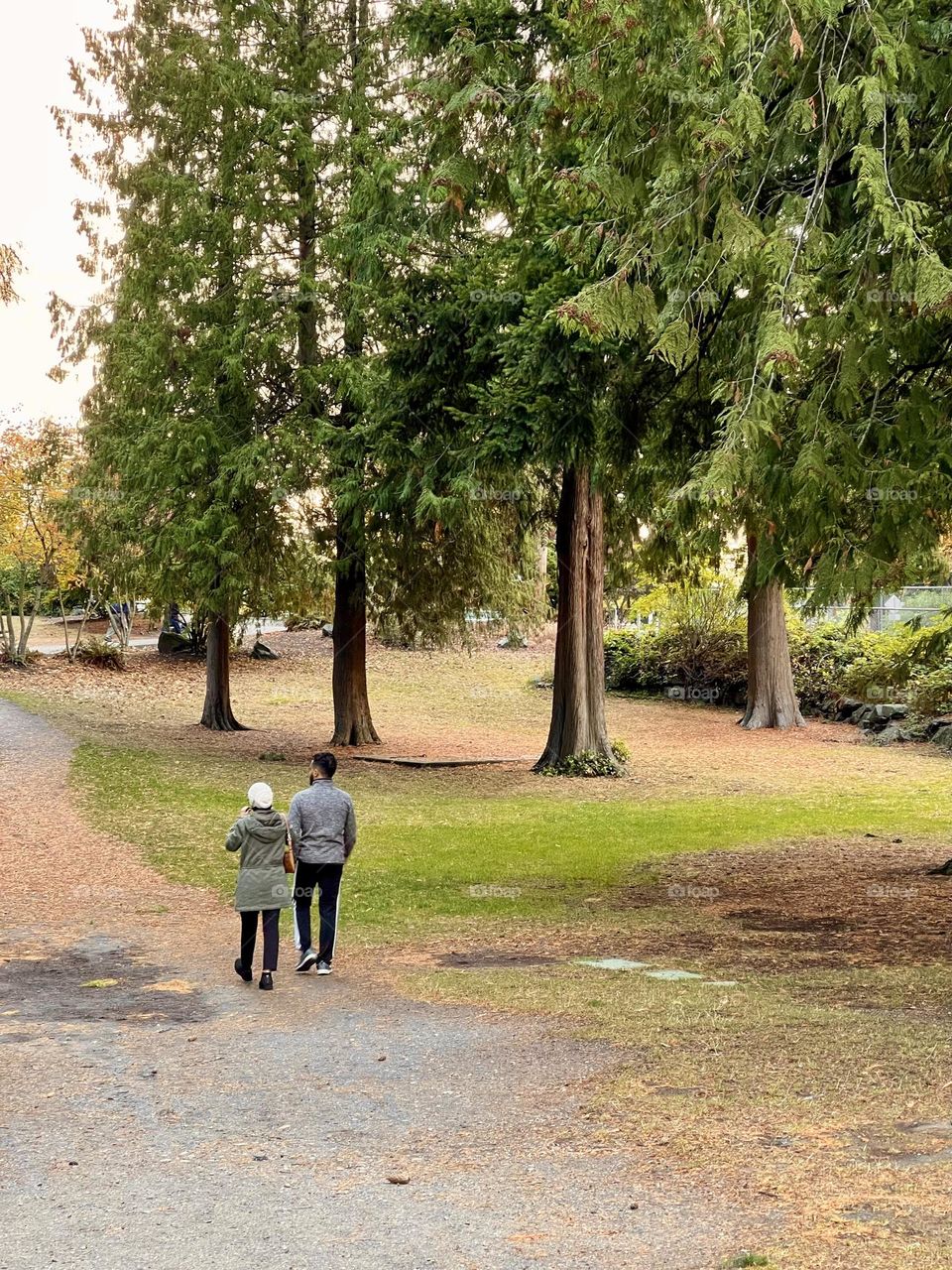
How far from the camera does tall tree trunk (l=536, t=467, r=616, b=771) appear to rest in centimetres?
2195

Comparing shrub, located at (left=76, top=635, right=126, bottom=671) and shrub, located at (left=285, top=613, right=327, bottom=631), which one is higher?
shrub, located at (left=285, top=613, right=327, bottom=631)

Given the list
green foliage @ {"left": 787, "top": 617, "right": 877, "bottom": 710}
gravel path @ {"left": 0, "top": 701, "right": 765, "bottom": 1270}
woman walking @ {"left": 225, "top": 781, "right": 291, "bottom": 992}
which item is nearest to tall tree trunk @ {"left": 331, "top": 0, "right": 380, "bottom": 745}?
green foliage @ {"left": 787, "top": 617, "right": 877, "bottom": 710}

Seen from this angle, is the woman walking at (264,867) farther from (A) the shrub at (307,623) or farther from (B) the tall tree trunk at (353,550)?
(A) the shrub at (307,623)

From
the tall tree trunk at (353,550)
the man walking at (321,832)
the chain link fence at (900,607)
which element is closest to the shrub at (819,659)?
the chain link fence at (900,607)

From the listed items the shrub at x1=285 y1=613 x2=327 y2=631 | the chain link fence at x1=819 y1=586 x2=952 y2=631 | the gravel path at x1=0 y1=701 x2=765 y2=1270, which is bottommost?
the gravel path at x1=0 y1=701 x2=765 y2=1270

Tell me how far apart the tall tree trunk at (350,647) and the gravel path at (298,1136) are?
1339cm

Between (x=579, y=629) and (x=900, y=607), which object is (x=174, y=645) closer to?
(x=900, y=607)

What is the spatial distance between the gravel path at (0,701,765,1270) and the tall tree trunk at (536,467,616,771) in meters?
12.4

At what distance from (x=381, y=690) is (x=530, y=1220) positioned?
31.1 metres

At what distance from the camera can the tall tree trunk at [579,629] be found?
2195 cm

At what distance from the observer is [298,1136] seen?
6039 mm

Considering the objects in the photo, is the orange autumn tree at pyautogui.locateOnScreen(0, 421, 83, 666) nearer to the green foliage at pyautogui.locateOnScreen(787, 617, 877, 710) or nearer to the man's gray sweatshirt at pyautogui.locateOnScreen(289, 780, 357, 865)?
the green foliage at pyautogui.locateOnScreen(787, 617, 877, 710)

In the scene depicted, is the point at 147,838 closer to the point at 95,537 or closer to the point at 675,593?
the point at 95,537

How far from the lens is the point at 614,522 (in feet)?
74.9
